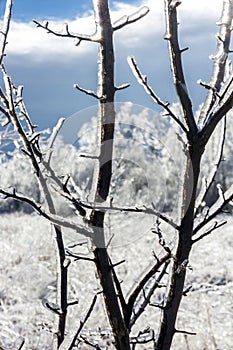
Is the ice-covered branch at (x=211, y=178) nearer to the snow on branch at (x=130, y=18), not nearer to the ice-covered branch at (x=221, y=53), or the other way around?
the ice-covered branch at (x=221, y=53)

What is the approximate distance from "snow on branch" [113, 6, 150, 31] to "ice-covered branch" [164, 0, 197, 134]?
0.04 meters

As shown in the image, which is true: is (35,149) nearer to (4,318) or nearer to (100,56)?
(100,56)

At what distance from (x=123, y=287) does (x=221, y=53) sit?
259 centimetres

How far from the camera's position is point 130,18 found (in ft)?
1.97

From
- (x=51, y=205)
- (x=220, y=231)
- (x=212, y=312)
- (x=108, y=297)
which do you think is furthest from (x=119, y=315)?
(x=220, y=231)

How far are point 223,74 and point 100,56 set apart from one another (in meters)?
0.19

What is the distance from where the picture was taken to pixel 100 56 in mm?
578

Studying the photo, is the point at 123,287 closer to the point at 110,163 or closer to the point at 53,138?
the point at 53,138

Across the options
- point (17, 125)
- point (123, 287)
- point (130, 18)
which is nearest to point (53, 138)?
point (17, 125)

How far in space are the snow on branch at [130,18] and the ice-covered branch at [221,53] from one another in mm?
114

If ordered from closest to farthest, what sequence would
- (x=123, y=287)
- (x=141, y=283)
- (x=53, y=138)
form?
1. (x=141, y=283)
2. (x=53, y=138)
3. (x=123, y=287)

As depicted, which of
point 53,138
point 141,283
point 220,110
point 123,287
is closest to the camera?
point 220,110

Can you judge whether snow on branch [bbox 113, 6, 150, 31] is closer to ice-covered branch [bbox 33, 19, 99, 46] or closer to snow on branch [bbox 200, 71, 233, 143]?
ice-covered branch [bbox 33, 19, 99, 46]

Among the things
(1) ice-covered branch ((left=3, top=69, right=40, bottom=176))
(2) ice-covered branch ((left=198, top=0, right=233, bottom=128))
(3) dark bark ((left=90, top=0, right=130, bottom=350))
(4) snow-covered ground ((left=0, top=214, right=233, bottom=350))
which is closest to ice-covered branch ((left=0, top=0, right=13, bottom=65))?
(1) ice-covered branch ((left=3, top=69, right=40, bottom=176))
